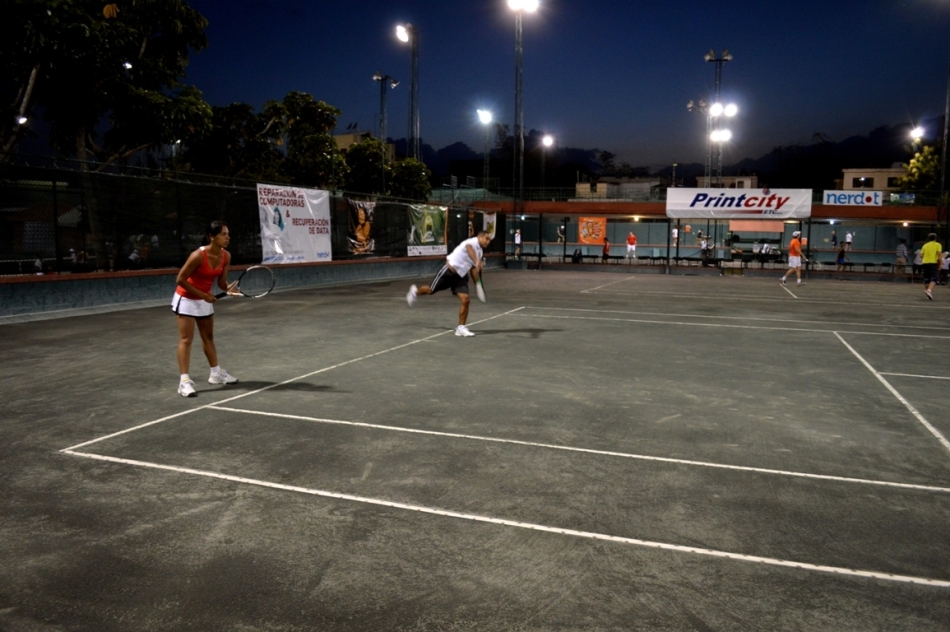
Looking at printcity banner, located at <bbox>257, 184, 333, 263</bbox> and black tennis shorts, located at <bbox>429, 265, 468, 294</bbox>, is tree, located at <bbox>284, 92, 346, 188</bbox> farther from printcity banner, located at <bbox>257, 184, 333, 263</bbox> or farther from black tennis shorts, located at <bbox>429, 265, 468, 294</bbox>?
black tennis shorts, located at <bbox>429, 265, 468, 294</bbox>

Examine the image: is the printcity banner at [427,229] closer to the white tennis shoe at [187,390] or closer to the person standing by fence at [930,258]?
the person standing by fence at [930,258]

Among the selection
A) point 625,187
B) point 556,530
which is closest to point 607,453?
point 556,530

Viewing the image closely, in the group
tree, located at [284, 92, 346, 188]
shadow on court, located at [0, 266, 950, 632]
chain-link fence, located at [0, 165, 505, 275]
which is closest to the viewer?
shadow on court, located at [0, 266, 950, 632]

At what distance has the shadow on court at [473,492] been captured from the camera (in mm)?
3227

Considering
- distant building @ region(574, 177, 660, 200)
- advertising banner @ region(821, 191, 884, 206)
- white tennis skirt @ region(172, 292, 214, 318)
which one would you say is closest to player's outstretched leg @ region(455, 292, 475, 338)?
white tennis skirt @ region(172, 292, 214, 318)

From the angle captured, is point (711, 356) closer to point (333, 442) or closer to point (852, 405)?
point (852, 405)

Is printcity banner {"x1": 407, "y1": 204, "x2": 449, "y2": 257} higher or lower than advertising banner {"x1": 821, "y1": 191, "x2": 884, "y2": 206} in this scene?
Answer: lower

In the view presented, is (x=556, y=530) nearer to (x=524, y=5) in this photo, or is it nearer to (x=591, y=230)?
(x=524, y=5)

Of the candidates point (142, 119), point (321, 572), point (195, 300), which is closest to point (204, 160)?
point (142, 119)

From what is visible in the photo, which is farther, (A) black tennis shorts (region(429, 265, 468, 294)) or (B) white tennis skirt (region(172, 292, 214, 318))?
(A) black tennis shorts (region(429, 265, 468, 294))

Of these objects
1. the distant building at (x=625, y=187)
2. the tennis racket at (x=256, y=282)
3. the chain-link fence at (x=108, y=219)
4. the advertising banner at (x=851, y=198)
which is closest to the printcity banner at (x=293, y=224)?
the chain-link fence at (x=108, y=219)

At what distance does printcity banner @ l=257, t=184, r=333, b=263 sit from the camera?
1898 centimetres

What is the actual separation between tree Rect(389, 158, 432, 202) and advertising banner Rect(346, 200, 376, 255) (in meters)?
19.5

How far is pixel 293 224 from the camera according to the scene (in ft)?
65.8
